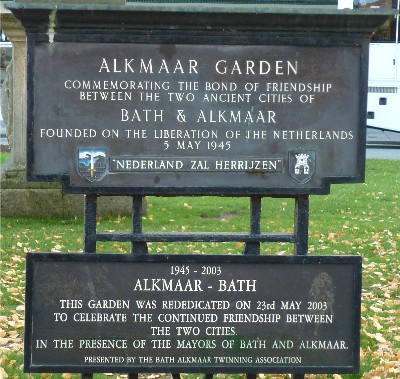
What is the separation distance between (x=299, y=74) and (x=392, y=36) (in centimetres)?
3350

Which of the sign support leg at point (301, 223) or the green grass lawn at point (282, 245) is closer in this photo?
the sign support leg at point (301, 223)

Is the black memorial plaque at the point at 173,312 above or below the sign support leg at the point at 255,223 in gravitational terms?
below

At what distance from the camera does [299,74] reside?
4.42m

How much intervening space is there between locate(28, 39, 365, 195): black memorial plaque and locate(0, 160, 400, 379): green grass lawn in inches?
79.4

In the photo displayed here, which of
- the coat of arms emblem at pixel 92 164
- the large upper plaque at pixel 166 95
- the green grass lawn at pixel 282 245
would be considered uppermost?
the large upper plaque at pixel 166 95

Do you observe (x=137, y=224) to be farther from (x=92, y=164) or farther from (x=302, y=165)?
(x=302, y=165)

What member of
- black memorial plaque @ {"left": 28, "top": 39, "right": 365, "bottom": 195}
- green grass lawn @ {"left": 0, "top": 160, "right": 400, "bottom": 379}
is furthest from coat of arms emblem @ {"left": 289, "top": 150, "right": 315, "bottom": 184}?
green grass lawn @ {"left": 0, "top": 160, "right": 400, "bottom": 379}

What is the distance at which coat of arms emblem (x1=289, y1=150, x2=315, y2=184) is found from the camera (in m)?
4.43

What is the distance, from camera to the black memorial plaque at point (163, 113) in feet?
14.3

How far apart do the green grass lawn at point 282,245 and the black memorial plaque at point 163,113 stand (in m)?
2.02

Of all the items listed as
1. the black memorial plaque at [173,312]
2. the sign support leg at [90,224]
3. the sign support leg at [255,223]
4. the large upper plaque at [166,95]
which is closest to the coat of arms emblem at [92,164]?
the large upper plaque at [166,95]

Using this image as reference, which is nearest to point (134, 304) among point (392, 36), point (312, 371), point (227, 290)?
point (227, 290)

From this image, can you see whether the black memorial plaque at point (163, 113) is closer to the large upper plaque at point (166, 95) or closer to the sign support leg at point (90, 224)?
the large upper plaque at point (166, 95)

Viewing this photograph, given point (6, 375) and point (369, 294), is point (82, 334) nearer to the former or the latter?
point (6, 375)
